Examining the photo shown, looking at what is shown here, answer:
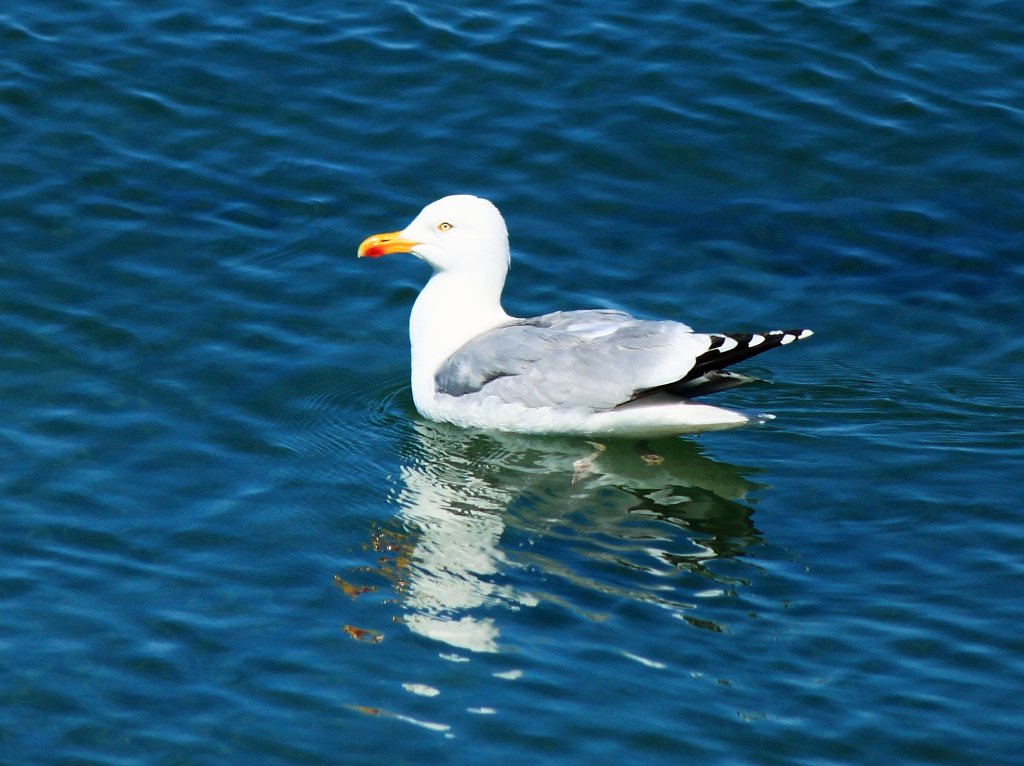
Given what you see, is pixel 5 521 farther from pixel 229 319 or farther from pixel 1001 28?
pixel 1001 28

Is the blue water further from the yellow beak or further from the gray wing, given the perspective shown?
the yellow beak

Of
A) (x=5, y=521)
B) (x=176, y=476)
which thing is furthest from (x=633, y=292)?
(x=5, y=521)

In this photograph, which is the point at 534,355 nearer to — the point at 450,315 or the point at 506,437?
the point at 506,437

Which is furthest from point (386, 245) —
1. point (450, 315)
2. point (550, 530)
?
point (550, 530)

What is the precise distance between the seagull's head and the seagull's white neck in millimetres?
98

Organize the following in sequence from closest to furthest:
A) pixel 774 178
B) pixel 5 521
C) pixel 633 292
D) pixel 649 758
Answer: pixel 649 758, pixel 5 521, pixel 633 292, pixel 774 178

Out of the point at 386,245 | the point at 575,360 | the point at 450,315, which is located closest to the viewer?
the point at 575,360

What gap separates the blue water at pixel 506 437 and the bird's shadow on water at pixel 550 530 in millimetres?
26

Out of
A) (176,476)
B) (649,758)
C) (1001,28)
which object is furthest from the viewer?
(1001,28)

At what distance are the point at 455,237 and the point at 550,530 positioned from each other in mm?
2296

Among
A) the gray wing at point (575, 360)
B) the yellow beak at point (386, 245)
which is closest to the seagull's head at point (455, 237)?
the yellow beak at point (386, 245)

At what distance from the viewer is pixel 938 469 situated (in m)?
8.94

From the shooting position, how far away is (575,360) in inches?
367

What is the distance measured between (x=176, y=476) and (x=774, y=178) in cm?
545
